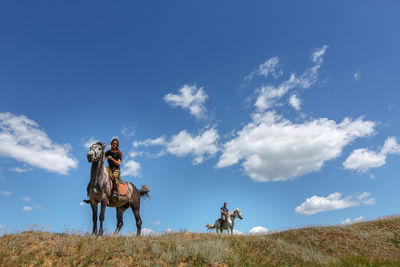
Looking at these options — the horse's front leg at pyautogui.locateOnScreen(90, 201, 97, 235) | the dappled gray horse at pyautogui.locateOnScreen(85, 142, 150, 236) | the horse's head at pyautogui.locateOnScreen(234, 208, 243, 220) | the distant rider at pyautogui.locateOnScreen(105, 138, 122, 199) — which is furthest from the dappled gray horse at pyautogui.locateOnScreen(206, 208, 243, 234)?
the horse's front leg at pyautogui.locateOnScreen(90, 201, 97, 235)

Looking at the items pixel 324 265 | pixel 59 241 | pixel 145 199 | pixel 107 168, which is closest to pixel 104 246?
pixel 59 241

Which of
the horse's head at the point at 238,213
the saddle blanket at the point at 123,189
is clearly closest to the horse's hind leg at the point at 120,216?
the saddle blanket at the point at 123,189

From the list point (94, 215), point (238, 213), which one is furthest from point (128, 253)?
point (238, 213)

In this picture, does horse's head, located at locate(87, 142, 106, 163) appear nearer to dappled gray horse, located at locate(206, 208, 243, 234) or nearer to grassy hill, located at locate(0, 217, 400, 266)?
grassy hill, located at locate(0, 217, 400, 266)

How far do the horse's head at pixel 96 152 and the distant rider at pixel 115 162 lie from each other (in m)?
1.24

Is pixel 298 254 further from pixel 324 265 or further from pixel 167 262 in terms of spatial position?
pixel 167 262

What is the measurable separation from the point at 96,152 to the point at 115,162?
1.63 m

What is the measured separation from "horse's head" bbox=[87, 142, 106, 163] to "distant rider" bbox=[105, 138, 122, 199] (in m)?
1.24

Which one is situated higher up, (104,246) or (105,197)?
(105,197)

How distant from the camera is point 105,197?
10.9 m

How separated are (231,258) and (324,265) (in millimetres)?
3904

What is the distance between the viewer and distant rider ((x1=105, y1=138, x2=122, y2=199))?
469 inches

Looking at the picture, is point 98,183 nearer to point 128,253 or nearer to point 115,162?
point 115,162

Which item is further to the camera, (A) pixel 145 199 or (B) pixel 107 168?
(A) pixel 145 199
